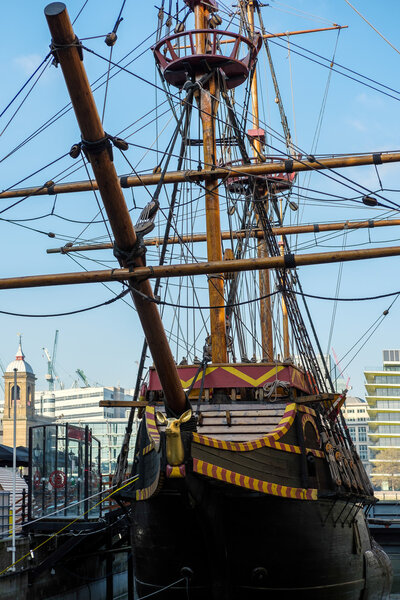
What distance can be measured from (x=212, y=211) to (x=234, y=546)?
8.81 m

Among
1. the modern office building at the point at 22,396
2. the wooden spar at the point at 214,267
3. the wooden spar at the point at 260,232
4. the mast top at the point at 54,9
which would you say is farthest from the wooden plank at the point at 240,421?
the modern office building at the point at 22,396

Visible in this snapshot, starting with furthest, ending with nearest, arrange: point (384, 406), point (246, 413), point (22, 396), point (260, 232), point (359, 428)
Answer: point (359, 428)
point (22, 396)
point (384, 406)
point (260, 232)
point (246, 413)

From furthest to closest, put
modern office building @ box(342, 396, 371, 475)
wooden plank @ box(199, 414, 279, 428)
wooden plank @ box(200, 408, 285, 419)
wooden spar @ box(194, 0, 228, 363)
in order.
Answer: modern office building @ box(342, 396, 371, 475) → wooden spar @ box(194, 0, 228, 363) → wooden plank @ box(200, 408, 285, 419) → wooden plank @ box(199, 414, 279, 428)

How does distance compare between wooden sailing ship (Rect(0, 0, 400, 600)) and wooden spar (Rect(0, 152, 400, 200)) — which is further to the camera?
wooden spar (Rect(0, 152, 400, 200))

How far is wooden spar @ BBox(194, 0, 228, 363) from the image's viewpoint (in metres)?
18.3

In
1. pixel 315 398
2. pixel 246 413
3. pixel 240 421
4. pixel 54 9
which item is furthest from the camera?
pixel 315 398

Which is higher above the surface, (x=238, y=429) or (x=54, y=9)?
(x=54, y=9)

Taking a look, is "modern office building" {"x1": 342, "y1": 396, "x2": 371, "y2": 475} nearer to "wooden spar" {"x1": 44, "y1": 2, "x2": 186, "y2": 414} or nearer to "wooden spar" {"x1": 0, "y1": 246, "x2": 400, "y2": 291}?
"wooden spar" {"x1": 0, "y1": 246, "x2": 400, "y2": 291}

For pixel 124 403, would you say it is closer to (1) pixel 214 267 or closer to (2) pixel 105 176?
(1) pixel 214 267

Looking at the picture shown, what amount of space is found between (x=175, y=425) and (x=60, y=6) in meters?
5.64

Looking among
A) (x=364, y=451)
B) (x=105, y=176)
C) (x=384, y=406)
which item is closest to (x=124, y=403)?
(x=105, y=176)

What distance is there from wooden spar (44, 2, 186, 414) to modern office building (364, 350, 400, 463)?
11029 centimetres

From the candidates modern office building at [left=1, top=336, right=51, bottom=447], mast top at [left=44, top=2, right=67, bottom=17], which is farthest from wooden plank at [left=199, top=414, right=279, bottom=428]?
modern office building at [left=1, top=336, right=51, bottom=447]

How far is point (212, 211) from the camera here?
19562 mm
